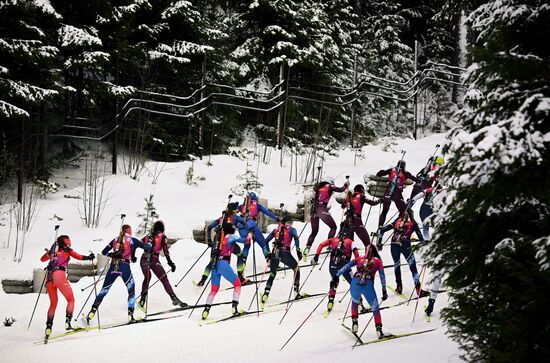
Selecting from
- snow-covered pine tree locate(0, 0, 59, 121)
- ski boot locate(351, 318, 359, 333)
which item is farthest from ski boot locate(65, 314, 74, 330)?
snow-covered pine tree locate(0, 0, 59, 121)

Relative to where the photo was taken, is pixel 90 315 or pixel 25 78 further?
pixel 25 78

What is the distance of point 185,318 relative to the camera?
1100 centimetres

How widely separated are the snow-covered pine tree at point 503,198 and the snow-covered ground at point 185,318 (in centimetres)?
300

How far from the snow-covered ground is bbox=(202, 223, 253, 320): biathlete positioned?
15.9 inches

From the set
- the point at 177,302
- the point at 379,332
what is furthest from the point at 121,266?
the point at 379,332

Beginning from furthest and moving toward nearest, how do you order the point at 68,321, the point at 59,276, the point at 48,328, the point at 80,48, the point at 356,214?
1. the point at 80,48
2. the point at 356,214
3. the point at 59,276
4. the point at 68,321
5. the point at 48,328

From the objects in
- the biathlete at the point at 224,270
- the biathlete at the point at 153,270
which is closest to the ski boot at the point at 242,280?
the biathlete at the point at 224,270

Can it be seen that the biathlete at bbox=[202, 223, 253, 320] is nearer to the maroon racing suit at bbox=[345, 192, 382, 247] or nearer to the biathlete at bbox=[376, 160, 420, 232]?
the maroon racing suit at bbox=[345, 192, 382, 247]

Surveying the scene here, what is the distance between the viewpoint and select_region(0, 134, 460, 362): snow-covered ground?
8.87 meters

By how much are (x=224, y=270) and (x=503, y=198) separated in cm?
760

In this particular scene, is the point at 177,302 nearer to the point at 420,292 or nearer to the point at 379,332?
the point at 379,332

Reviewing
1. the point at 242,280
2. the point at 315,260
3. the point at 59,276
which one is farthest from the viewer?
the point at 315,260

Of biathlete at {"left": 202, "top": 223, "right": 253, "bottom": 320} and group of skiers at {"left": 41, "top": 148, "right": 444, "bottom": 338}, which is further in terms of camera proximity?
biathlete at {"left": 202, "top": 223, "right": 253, "bottom": 320}

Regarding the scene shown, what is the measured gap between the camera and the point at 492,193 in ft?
14.4
